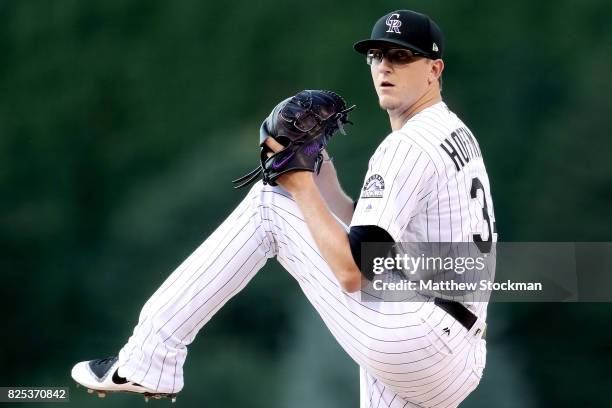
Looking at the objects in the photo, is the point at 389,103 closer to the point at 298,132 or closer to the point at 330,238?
the point at 298,132

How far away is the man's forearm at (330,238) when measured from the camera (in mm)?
1917

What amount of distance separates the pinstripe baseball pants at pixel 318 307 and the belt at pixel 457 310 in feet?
0.05

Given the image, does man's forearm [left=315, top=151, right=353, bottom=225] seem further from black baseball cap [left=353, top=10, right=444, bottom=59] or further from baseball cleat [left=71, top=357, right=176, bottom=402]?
baseball cleat [left=71, top=357, right=176, bottom=402]

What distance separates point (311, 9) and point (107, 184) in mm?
946

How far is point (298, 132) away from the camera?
204 cm

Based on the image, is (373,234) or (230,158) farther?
(230,158)

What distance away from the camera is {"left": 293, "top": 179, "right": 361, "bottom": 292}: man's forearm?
6.29 feet

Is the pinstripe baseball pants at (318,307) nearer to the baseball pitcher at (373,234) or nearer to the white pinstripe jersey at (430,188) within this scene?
the baseball pitcher at (373,234)

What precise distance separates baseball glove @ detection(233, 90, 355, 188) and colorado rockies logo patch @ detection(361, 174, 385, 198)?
0.13m

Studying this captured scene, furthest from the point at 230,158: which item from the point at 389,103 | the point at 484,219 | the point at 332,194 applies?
the point at 484,219

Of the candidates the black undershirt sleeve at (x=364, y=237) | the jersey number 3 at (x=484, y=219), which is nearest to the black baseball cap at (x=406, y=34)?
the jersey number 3 at (x=484, y=219)

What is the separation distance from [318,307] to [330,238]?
0.83ft

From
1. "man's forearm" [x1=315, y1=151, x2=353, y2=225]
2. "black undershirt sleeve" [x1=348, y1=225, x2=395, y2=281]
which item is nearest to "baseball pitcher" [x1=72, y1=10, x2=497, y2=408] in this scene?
"black undershirt sleeve" [x1=348, y1=225, x2=395, y2=281]

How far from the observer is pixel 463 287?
2080 mm
